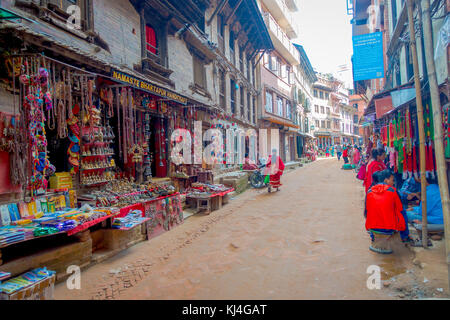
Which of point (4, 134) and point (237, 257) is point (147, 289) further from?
point (4, 134)

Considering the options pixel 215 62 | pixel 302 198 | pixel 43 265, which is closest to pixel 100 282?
pixel 43 265

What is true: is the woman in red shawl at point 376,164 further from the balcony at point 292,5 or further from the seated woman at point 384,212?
the balcony at point 292,5

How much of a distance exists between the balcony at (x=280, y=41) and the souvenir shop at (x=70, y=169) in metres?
17.1

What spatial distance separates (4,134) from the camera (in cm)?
456

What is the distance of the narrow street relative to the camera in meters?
3.85

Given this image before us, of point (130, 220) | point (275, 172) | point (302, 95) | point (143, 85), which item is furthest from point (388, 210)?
point (302, 95)

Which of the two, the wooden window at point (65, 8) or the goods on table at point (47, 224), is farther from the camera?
the wooden window at point (65, 8)

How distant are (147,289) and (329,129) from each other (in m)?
53.8

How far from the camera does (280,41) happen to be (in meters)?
25.7

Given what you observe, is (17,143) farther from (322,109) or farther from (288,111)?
(322,109)

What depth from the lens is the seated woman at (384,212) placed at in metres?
4.85

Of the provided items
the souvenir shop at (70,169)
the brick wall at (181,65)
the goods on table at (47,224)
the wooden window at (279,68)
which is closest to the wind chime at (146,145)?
the souvenir shop at (70,169)

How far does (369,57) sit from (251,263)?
9614 millimetres

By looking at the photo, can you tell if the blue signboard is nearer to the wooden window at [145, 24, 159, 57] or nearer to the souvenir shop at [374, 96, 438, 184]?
the souvenir shop at [374, 96, 438, 184]
